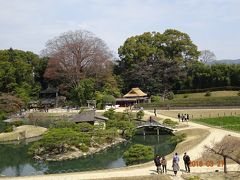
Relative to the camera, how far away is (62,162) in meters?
32.6

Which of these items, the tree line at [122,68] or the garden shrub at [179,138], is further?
the tree line at [122,68]

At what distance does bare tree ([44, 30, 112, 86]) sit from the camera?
74.3 m

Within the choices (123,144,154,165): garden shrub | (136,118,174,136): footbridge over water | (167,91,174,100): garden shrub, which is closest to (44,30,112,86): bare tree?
(167,91,174,100): garden shrub

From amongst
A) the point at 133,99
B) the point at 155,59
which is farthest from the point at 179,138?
the point at 155,59

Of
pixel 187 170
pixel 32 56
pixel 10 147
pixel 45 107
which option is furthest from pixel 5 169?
pixel 32 56

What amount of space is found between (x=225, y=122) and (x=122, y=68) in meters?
40.3

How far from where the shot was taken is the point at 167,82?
247ft

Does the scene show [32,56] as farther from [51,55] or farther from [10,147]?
[10,147]

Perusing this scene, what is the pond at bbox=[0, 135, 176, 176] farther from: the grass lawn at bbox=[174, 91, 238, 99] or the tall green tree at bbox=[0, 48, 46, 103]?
the grass lawn at bbox=[174, 91, 238, 99]

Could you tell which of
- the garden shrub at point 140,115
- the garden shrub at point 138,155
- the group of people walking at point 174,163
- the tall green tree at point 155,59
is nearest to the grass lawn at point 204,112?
Answer: the garden shrub at point 140,115

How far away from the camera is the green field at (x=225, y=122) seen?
1582 inches

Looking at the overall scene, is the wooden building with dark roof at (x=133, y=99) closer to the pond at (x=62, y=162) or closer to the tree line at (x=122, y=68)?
the tree line at (x=122, y=68)

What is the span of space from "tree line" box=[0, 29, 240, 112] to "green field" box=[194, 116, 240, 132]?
26853mm
